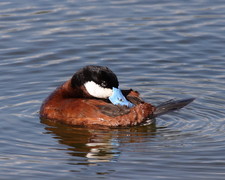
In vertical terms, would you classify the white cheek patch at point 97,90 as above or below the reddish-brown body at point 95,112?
above

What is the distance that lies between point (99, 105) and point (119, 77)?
2025 mm

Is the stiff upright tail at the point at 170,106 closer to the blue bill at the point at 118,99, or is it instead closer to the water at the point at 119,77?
the water at the point at 119,77

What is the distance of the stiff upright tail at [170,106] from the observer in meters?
9.64

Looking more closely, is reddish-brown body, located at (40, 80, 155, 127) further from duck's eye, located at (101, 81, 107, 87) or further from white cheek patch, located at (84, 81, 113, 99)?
duck's eye, located at (101, 81, 107, 87)

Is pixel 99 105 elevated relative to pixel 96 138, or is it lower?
elevated

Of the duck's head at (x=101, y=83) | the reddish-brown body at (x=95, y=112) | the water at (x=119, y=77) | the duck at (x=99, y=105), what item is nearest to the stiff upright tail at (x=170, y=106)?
the duck at (x=99, y=105)

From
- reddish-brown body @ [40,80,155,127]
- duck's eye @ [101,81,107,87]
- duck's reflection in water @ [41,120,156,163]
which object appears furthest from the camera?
duck's eye @ [101,81,107,87]

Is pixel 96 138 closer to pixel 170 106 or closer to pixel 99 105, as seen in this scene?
pixel 99 105

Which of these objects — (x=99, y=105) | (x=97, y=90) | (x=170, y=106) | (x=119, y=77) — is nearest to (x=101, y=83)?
(x=97, y=90)

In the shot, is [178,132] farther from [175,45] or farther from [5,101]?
[175,45]

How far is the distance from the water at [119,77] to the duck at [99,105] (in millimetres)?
157

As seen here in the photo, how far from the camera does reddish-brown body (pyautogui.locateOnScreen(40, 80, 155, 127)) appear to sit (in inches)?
372

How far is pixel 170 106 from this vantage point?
9.70 meters

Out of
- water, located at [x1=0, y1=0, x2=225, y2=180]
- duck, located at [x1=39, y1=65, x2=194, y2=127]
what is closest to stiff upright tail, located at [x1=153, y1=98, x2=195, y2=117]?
duck, located at [x1=39, y1=65, x2=194, y2=127]
